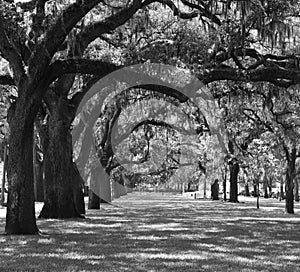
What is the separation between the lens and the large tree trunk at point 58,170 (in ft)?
68.6

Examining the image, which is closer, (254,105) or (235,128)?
(254,105)

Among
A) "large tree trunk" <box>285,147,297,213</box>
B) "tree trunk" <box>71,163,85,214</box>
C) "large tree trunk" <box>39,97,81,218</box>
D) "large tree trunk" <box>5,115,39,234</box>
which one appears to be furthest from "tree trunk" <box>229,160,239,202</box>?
"large tree trunk" <box>5,115,39,234</box>

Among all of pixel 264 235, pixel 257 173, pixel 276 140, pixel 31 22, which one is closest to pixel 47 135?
pixel 31 22

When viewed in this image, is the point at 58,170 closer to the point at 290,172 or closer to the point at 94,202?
the point at 94,202

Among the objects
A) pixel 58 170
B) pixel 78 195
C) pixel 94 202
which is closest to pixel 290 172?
pixel 78 195

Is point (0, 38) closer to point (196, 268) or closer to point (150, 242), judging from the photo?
point (150, 242)

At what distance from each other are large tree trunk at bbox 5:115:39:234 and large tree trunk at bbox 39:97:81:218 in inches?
258

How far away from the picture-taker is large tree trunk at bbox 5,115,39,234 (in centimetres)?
1390

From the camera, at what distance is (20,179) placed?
1393 centimetres

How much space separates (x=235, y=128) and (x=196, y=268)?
86.2ft

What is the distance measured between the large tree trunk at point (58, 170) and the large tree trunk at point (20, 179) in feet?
21.5

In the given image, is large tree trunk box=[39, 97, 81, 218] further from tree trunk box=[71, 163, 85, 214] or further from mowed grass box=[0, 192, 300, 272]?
mowed grass box=[0, 192, 300, 272]

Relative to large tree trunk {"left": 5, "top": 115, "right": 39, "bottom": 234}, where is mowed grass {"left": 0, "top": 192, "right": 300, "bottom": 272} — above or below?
below

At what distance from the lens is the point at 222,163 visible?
44844 mm
